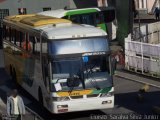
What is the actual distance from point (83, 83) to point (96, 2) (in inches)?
1391

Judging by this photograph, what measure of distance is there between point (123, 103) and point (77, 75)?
313 centimetres

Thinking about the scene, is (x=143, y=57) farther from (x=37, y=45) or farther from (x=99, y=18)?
(x=99, y=18)

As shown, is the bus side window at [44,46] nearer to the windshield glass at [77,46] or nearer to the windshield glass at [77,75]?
the windshield glass at [77,46]

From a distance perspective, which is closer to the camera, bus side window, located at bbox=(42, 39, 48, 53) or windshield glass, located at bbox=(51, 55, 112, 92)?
windshield glass, located at bbox=(51, 55, 112, 92)

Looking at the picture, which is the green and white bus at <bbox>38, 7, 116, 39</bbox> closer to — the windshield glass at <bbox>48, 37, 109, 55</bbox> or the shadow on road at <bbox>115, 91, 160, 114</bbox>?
the shadow on road at <bbox>115, 91, 160, 114</bbox>

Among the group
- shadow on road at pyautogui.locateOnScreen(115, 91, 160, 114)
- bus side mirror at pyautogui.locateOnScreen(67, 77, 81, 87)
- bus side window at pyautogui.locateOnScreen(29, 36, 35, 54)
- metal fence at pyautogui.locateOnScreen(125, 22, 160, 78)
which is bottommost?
shadow on road at pyautogui.locateOnScreen(115, 91, 160, 114)

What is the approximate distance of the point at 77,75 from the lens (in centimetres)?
1705

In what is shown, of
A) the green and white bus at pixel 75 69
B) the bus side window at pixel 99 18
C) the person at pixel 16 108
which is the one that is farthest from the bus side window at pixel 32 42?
the bus side window at pixel 99 18

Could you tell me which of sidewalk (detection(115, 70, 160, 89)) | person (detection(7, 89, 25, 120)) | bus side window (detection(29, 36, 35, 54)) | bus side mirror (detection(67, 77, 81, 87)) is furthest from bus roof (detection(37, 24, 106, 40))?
sidewalk (detection(115, 70, 160, 89))

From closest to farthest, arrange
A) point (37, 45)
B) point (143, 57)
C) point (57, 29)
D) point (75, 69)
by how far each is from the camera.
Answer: point (75, 69) < point (57, 29) < point (37, 45) < point (143, 57)

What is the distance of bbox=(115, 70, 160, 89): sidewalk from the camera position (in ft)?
75.7

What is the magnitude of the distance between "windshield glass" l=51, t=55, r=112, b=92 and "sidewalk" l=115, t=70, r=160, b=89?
5.83 metres

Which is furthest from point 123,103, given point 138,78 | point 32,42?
point 138,78

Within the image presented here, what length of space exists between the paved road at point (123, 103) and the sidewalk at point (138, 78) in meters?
0.42
